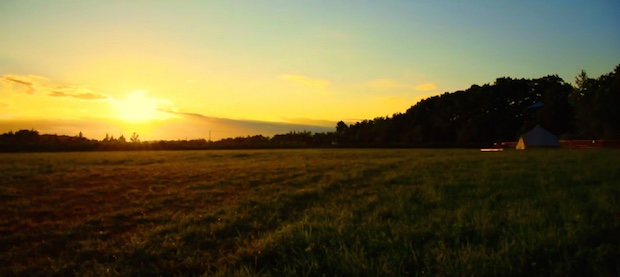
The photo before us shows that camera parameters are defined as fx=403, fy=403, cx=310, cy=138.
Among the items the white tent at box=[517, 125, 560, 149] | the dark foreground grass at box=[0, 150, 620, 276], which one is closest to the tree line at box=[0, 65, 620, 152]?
the white tent at box=[517, 125, 560, 149]

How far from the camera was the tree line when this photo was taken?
223ft

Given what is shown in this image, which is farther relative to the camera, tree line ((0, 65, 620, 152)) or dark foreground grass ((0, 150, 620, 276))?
tree line ((0, 65, 620, 152))

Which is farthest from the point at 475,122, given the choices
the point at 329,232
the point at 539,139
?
the point at 329,232

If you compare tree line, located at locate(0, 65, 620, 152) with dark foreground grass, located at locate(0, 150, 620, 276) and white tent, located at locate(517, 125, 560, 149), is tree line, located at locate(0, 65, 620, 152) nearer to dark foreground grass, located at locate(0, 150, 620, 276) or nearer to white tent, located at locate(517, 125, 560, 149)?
white tent, located at locate(517, 125, 560, 149)

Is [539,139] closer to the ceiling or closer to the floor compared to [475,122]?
closer to the floor

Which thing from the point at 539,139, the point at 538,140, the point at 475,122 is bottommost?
the point at 538,140

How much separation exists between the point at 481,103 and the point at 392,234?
108 m

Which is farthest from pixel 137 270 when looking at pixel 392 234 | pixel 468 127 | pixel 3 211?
pixel 468 127

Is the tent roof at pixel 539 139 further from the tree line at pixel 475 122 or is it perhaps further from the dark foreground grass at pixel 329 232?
the dark foreground grass at pixel 329 232

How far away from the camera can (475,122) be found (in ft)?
331

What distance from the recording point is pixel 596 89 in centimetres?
7200

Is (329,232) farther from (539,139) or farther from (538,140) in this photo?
(539,139)

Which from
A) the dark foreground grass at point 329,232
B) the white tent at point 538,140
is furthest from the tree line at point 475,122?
the dark foreground grass at point 329,232

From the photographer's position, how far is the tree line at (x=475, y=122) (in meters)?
68.0
